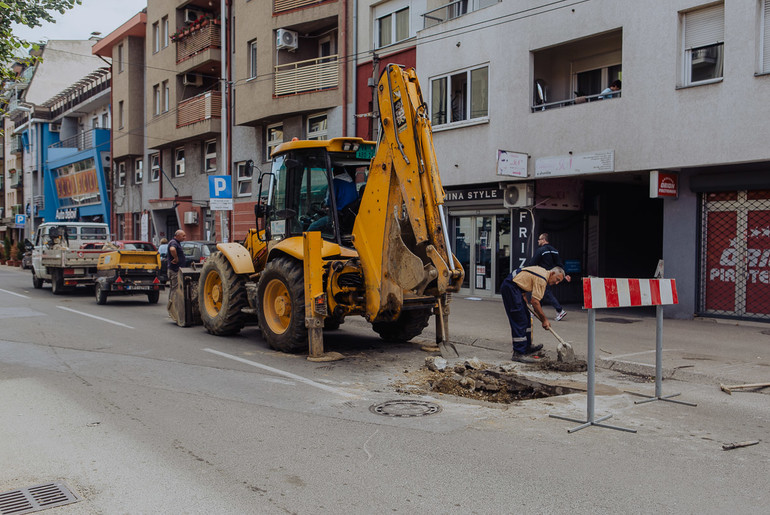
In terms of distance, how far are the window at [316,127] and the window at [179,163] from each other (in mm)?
11064

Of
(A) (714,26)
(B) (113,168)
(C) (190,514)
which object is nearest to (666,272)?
(A) (714,26)

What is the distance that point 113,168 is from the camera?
129 ft

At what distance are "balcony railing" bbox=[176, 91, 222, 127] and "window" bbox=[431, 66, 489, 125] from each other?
12.3 m

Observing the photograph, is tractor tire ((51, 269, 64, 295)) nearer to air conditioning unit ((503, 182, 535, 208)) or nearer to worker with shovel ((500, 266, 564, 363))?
air conditioning unit ((503, 182, 535, 208))

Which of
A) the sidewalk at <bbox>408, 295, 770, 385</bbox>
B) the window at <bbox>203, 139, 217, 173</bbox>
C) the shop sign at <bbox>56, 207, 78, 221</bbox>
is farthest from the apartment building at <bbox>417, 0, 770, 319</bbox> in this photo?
the shop sign at <bbox>56, 207, 78, 221</bbox>

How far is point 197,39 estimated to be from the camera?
28891mm

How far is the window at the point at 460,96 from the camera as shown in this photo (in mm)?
17453

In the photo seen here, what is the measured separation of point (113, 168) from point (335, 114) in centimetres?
2270

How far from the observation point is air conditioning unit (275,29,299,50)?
2356 cm

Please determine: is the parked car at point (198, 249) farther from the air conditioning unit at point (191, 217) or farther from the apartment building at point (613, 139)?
the air conditioning unit at point (191, 217)

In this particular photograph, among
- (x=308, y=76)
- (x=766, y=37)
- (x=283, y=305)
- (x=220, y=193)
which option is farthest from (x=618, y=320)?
(x=308, y=76)

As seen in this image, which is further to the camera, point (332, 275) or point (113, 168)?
point (113, 168)

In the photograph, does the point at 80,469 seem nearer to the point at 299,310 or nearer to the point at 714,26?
the point at 299,310

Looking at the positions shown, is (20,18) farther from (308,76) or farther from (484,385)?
(484,385)
